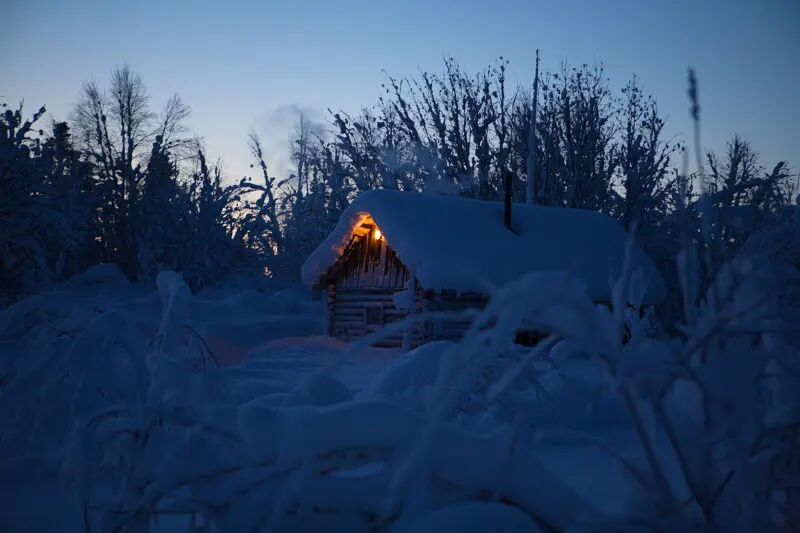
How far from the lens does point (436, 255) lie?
39.9ft

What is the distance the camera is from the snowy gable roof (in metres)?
12.3

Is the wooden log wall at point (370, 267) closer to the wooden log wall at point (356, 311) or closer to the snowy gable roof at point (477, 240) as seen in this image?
the wooden log wall at point (356, 311)

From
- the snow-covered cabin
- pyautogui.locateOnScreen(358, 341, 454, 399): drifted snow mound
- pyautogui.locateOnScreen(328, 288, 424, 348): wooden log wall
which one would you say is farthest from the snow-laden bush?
pyautogui.locateOnScreen(328, 288, 424, 348): wooden log wall

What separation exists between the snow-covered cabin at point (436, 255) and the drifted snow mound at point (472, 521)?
10.2m

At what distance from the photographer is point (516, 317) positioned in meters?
1.19

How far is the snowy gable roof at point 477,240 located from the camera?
1233 cm

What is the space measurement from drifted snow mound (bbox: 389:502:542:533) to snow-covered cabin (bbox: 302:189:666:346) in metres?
10.2

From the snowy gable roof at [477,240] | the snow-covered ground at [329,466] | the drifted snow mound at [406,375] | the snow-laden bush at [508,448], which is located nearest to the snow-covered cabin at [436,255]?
the snowy gable roof at [477,240]

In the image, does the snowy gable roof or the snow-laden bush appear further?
the snowy gable roof

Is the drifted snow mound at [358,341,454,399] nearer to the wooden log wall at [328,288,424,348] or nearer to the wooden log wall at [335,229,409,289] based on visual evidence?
the wooden log wall at [328,288,424,348]

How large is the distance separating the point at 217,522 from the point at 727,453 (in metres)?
1.19

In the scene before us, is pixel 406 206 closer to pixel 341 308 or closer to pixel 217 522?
pixel 341 308

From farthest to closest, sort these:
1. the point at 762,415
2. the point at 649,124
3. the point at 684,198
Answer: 1. the point at 649,124
2. the point at 762,415
3. the point at 684,198

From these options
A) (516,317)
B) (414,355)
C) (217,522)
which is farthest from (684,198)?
(414,355)
